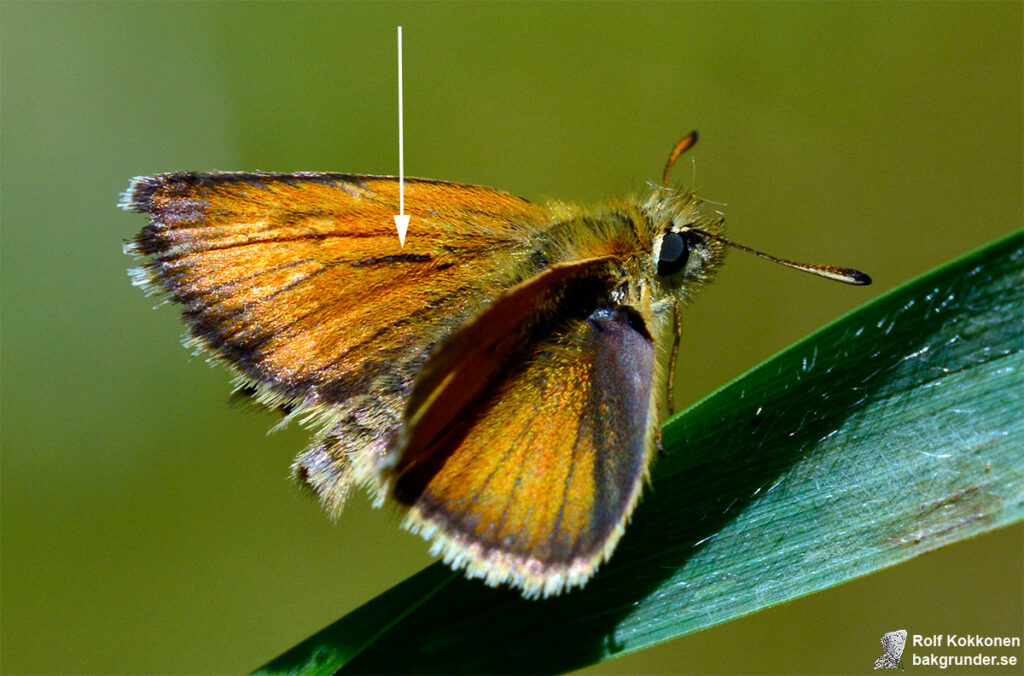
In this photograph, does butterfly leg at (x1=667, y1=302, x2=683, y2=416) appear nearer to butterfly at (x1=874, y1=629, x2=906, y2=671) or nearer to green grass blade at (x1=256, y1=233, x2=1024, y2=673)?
green grass blade at (x1=256, y1=233, x2=1024, y2=673)

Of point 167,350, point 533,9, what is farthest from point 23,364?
point 533,9

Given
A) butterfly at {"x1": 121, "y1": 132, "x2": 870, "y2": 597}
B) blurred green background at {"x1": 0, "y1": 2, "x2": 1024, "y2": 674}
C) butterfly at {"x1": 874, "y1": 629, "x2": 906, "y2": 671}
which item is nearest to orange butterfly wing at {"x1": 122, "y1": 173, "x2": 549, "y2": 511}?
butterfly at {"x1": 121, "y1": 132, "x2": 870, "y2": 597}

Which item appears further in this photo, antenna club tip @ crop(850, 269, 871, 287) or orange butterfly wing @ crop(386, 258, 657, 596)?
antenna club tip @ crop(850, 269, 871, 287)

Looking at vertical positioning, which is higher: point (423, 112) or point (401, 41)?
point (401, 41)

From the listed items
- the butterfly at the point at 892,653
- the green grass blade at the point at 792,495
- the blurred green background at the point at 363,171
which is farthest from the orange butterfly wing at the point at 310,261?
the blurred green background at the point at 363,171

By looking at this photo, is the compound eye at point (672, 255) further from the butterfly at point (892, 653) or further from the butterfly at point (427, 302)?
the butterfly at point (892, 653)

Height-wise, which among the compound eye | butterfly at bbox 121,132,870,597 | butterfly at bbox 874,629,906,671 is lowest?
butterfly at bbox 874,629,906,671

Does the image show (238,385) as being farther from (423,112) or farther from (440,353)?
(423,112)

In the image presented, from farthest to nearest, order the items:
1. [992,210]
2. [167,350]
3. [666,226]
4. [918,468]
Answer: [167,350] < [992,210] < [666,226] < [918,468]
